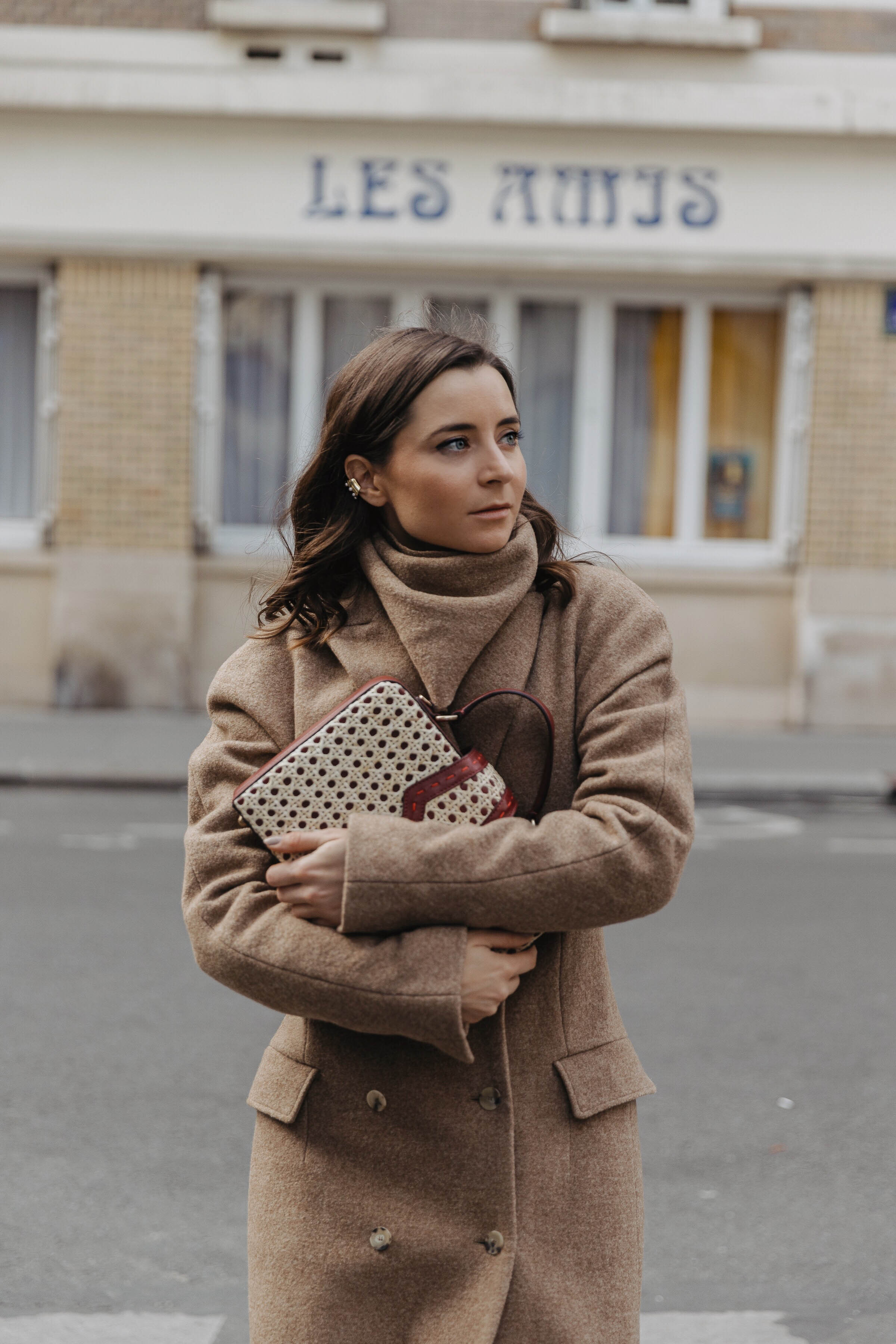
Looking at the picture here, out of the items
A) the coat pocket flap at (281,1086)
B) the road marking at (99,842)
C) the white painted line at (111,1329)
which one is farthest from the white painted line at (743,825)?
the coat pocket flap at (281,1086)

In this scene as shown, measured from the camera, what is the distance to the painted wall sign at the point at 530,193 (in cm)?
1285

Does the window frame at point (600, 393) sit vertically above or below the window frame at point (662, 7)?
below

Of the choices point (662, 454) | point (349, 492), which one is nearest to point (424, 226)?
point (662, 454)

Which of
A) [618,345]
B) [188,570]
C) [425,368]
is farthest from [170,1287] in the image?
[618,345]

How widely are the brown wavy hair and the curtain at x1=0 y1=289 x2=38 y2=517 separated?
12.4m

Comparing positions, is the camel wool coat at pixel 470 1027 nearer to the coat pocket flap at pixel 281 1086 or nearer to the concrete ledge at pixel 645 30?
the coat pocket flap at pixel 281 1086

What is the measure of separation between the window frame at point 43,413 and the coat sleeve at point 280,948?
462 inches

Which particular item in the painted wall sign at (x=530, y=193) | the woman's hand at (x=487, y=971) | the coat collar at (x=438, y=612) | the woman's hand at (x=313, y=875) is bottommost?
the woman's hand at (x=487, y=971)

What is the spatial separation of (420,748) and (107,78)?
12.2m

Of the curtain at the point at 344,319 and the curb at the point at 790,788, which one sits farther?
the curtain at the point at 344,319

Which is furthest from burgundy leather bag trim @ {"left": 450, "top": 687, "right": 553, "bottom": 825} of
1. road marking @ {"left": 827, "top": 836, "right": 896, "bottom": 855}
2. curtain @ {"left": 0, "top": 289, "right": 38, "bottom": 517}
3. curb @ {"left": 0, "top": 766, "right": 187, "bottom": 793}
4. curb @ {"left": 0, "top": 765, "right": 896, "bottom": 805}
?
curtain @ {"left": 0, "top": 289, "right": 38, "bottom": 517}

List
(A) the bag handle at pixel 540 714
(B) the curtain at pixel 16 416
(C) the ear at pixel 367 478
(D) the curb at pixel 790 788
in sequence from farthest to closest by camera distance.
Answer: (B) the curtain at pixel 16 416, (D) the curb at pixel 790 788, (C) the ear at pixel 367 478, (A) the bag handle at pixel 540 714

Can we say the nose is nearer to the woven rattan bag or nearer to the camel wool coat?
the camel wool coat

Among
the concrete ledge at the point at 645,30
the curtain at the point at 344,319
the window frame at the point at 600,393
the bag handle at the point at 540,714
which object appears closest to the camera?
the bag handle at the point at 540,714
